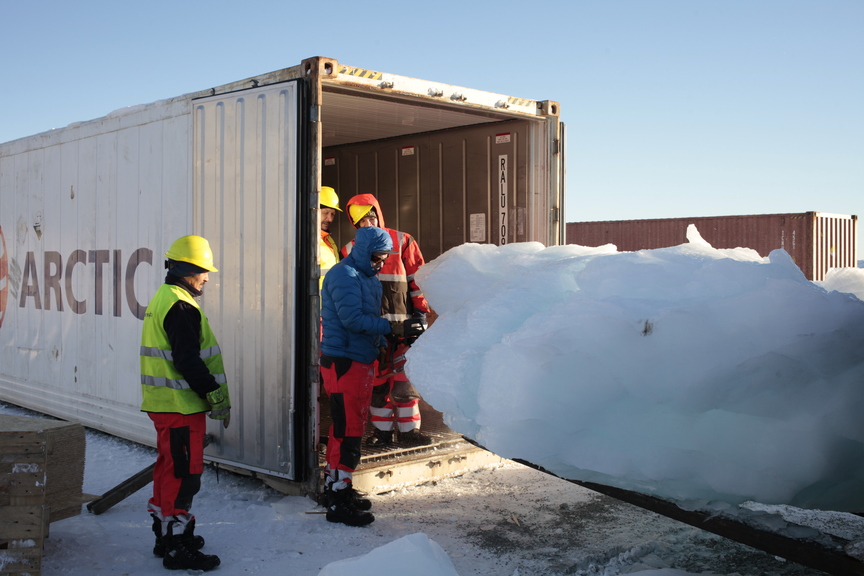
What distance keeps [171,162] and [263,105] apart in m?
1.17

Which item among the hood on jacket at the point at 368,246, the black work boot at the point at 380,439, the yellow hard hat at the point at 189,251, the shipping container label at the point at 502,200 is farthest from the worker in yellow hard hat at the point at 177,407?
the shipping container label at the point at 502,200

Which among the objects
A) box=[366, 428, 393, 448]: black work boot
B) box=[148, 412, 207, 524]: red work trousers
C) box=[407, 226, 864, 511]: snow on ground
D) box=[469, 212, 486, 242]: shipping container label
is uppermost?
box=[469, 212, 486, 242]: shipping container label

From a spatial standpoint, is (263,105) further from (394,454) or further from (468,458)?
(468,458)

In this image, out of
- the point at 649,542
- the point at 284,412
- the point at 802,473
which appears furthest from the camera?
the point at 284,412

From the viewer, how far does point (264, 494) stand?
502 cm

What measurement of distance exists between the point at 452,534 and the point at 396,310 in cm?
179

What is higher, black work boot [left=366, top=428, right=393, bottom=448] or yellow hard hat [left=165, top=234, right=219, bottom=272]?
yellow hard hat [left=165, top=234, right=219, bottom=272]

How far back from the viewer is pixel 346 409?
457cm

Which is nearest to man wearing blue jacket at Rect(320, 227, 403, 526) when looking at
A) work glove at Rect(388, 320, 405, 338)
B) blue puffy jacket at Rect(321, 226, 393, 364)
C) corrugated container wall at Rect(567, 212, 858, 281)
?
blue puffy jacket at Rect(321, 226, 393, 364)

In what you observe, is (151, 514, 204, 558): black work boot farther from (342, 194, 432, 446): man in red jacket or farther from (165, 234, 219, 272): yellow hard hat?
(342, 194, 432, 446): man in red jacket

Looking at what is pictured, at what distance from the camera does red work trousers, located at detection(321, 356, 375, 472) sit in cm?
457

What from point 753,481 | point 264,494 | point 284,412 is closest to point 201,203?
point 284,412

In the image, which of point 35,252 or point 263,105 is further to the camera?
point 35,252

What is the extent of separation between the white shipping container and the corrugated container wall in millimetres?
10613
